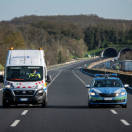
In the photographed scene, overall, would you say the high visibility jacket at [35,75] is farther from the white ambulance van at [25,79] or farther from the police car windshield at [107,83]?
the police car windshield at [107,83]

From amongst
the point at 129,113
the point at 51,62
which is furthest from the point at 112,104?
the point at 51,62

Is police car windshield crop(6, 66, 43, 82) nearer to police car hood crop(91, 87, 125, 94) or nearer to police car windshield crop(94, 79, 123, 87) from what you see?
police car hood crop(91, 87, 125, 94)

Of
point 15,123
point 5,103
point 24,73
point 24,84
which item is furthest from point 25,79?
point 15,123

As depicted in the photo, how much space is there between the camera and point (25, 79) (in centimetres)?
2295

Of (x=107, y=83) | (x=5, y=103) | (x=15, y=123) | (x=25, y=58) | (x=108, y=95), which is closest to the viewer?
(x=15, y=123)

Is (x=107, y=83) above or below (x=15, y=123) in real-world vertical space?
above

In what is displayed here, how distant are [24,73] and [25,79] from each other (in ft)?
1.30

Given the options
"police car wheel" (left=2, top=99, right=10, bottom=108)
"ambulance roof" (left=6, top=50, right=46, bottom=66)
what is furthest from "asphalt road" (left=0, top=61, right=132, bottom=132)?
"ambulance roof" (left=6, top=50, right=46, bottom=66)

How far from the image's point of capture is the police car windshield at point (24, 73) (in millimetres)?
23000

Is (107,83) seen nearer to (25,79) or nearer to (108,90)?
(108,90)

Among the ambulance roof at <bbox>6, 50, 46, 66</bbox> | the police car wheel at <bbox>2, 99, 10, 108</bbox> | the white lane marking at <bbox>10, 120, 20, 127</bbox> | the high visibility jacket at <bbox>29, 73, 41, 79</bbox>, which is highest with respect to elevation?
the ambulance roof at <bbox>6, 50, 46, 66</bbox>

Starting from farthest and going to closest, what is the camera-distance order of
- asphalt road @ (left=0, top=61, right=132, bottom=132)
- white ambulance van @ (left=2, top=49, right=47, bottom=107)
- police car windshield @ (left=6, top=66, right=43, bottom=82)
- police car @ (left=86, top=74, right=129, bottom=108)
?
police car windshield @ (left=6, top=66, right=43, bottom=82) < white ambulance van @ (left=2, top=49, right=47, bottom=107) < police car @ (left=86, top=74, right=129, bottom=108) < asphalt road @ (left=0, top=61, right=132, bottom=132)

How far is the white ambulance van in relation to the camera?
22.7 m

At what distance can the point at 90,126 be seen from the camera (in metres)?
15.9
